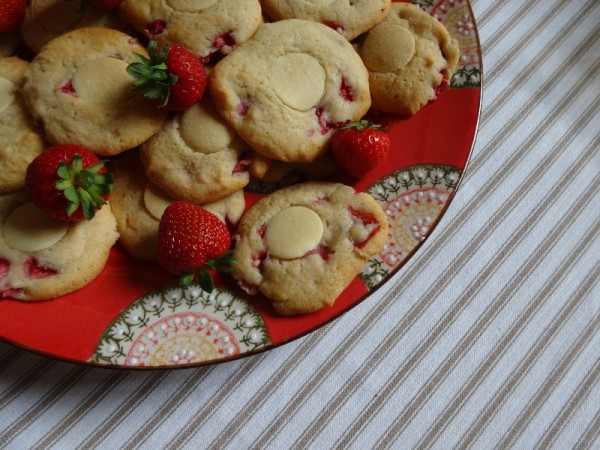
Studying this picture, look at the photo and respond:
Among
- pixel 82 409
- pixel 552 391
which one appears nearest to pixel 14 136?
pixel 82 409

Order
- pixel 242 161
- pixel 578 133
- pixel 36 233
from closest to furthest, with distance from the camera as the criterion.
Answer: pixel 36 233 → pixel 242 161 → pixel 578 133

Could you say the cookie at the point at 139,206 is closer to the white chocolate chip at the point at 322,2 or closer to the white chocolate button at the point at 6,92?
the white chocolate button at the point at 6,92

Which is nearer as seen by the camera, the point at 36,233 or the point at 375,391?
the point at 36,233

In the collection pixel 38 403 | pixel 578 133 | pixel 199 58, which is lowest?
pixel 38 403

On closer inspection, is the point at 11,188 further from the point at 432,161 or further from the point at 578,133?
the point at 578,133

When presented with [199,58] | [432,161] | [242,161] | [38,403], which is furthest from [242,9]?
[38,403]

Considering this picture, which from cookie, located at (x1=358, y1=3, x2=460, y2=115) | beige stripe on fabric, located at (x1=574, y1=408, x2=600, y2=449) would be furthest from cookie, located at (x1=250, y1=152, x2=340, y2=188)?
beige stripe on fabric, located at (x1=574, y1=408, x2=600, y2=449)

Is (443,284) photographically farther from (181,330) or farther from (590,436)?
(181,330)
